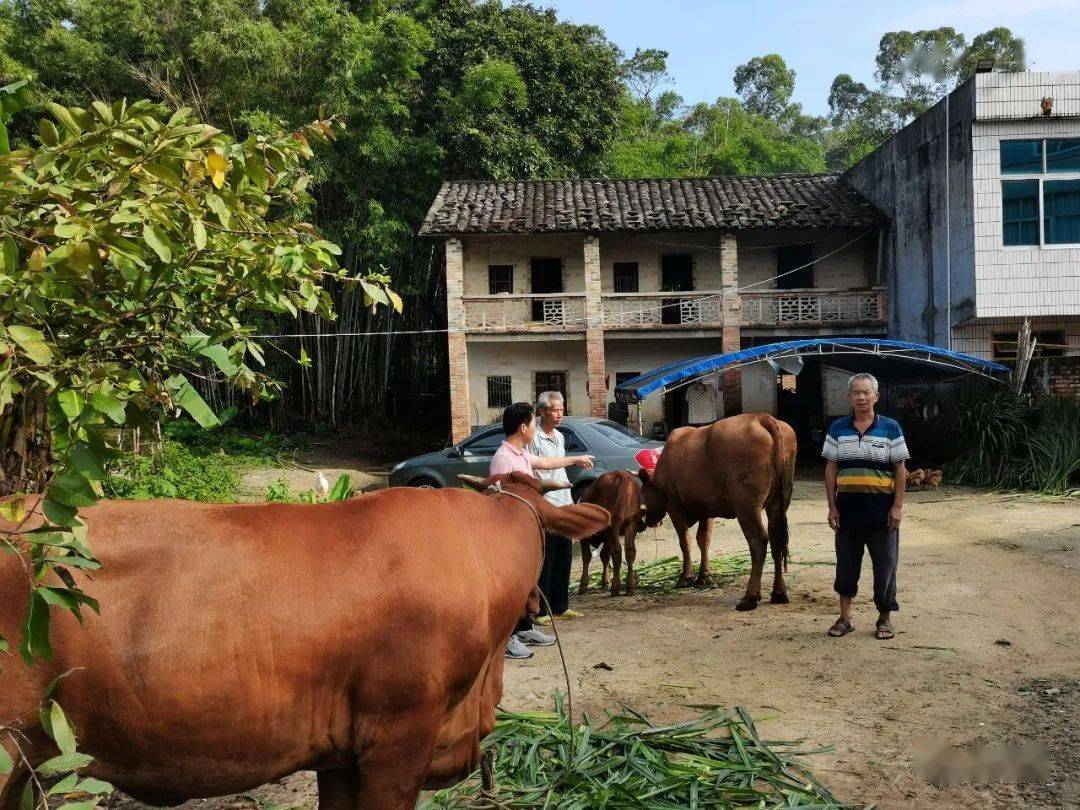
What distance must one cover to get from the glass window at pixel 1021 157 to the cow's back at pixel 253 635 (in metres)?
17.5

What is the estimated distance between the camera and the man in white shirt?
251 inches

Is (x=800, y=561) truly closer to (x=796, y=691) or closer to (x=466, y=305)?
(x=796, y=691)

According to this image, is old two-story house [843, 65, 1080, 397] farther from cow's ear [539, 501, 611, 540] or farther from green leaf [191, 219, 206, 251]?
green leaf [191, 219, 206, 251]

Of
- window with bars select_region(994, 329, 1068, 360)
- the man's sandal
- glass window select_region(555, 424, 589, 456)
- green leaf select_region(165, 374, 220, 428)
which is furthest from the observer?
window with bars select_region(994, 329, 1068, 360)

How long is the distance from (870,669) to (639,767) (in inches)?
82.7

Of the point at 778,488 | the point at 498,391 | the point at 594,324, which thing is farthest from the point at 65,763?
the point at 498,391

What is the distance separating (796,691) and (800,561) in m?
4.01

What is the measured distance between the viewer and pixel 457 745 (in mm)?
2990

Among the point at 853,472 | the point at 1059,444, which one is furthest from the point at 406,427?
the point at 853,472

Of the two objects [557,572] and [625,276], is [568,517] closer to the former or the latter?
[557,572]

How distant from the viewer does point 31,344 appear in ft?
7.34

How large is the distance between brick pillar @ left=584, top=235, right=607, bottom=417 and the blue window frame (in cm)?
924

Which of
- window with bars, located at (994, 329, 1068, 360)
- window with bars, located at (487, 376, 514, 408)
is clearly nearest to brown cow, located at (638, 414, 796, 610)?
window with bars, located at (994, 329, 1068, 360)

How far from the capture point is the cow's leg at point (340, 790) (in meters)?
2.87
